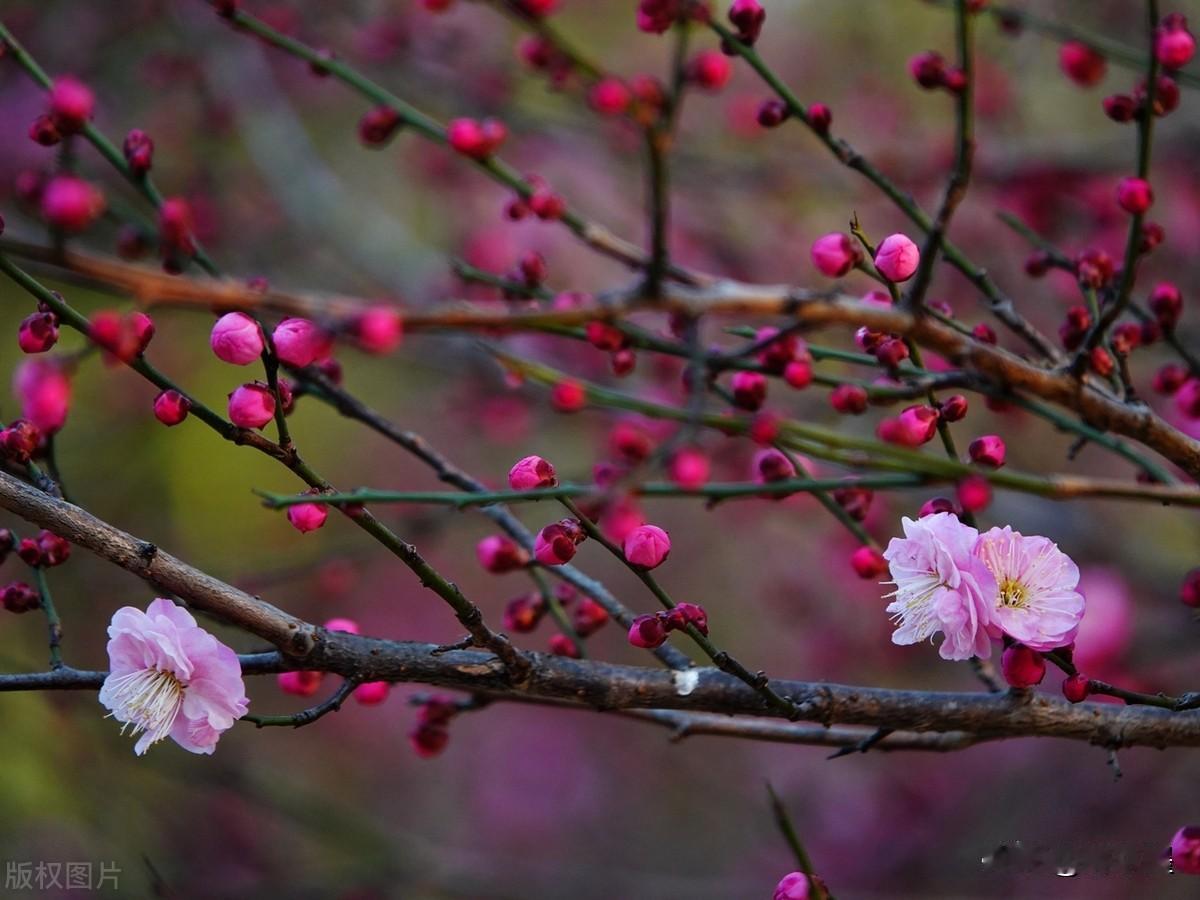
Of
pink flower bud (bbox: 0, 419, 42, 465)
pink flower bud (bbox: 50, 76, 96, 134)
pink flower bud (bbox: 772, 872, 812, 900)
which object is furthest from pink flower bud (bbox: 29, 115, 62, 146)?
pink flower bud (bbox: 772, 872, 812, 900)

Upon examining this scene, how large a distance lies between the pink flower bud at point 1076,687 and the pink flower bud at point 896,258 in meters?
0.50

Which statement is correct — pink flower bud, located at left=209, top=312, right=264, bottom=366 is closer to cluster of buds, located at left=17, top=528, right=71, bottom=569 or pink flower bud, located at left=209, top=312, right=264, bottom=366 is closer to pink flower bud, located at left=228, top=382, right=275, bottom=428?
pink flower bud, located at left=228, top=382, right=275, bottom=428

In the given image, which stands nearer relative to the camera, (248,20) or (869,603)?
(248,20)

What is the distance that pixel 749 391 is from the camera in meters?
1.25

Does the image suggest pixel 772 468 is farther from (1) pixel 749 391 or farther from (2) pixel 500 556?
(2) pixel 500 556

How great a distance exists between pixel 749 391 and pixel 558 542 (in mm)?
277

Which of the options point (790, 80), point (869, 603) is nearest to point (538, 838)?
point (869, 603)

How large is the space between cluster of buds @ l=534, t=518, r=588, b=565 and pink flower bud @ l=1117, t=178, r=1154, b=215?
2.37 ft

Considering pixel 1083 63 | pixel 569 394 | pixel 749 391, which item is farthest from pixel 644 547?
pixel 1083 63

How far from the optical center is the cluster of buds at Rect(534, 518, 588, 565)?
1.25 metres

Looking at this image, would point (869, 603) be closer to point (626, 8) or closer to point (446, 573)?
point (446, 573)

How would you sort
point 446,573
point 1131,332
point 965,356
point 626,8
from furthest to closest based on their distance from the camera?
1. point 626,8
2. point 446,573
3. point 1131,332
4. point 965,356

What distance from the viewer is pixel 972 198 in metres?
4.06

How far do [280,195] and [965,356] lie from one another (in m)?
2.56
